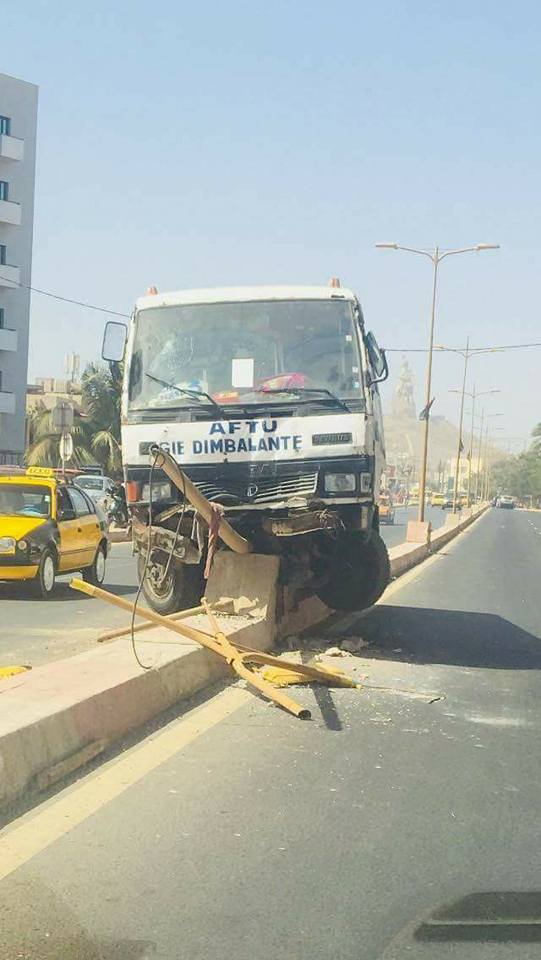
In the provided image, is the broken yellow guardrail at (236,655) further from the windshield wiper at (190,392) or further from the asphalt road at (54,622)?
the windshield wiper at (190,392)

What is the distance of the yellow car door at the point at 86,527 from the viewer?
16172 mm

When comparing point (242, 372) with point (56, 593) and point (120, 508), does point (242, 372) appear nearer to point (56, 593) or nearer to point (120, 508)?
point (120, 508)

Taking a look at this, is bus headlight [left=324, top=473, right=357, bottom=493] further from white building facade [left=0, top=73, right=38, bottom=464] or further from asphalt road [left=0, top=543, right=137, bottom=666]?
white building facade [left=0, top=73, right=38, bottom=464]

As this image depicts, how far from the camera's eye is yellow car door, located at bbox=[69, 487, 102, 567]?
637 inches

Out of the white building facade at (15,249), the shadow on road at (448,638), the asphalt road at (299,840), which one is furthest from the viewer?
the white building facade at (15,249)

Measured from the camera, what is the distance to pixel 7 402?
5484cm

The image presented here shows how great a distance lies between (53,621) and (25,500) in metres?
3.70

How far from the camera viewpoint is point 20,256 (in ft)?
188

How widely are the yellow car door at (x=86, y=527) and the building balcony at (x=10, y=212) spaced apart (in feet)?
139

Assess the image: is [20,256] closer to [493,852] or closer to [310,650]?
[310,650]

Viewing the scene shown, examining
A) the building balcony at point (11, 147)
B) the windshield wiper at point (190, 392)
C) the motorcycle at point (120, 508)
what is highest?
the building balcony at point (11, 147)

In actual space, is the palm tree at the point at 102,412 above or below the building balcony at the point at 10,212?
below

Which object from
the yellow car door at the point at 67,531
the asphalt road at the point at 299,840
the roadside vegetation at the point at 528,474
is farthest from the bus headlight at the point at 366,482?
the roadside vegetation at the point at 528,474

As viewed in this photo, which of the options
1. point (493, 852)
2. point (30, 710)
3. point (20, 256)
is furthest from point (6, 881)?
point (20, 256)
